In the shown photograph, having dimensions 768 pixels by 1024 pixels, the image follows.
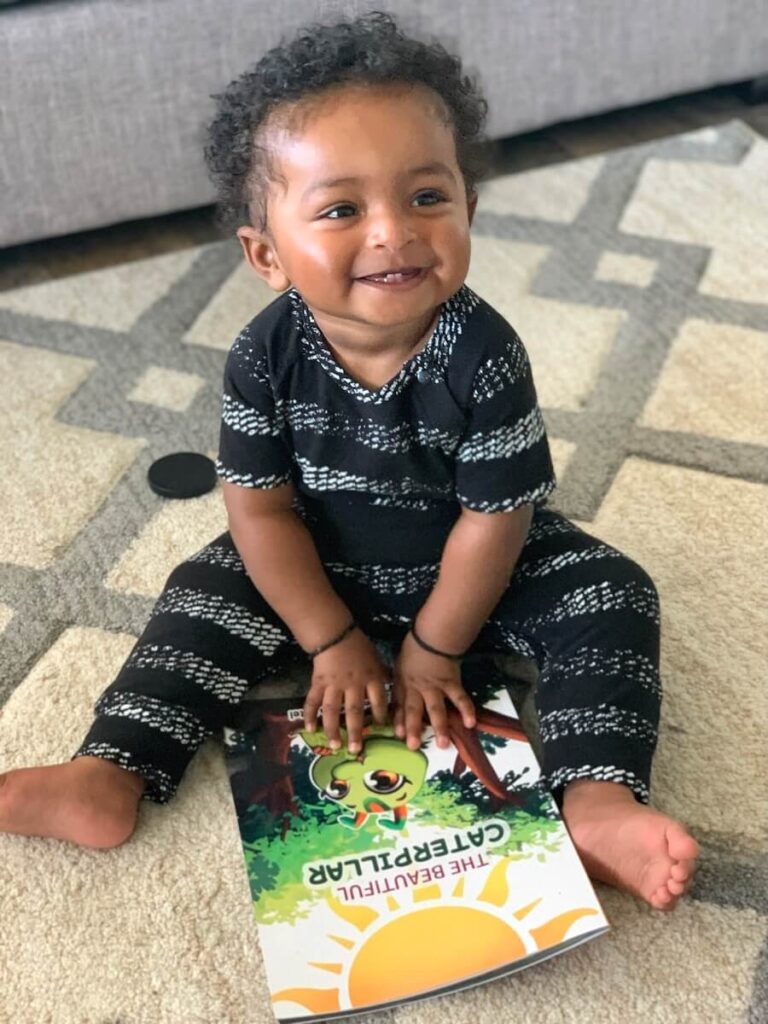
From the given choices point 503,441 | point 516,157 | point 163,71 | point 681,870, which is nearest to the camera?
point 681,870

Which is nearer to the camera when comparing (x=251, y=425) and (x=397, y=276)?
(x=397, y=276)

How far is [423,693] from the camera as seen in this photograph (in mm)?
903

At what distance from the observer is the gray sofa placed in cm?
137

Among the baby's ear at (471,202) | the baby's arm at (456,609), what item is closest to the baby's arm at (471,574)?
the baby's arm at (456,609)

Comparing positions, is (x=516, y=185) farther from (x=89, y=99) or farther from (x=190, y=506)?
(x=190, y=506)

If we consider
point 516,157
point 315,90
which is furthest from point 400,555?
point 516,157

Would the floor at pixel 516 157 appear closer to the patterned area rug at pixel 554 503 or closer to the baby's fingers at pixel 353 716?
the patterned area rug at pixel 554 503

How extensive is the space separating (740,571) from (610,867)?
35 centimetres

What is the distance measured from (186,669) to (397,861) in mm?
212

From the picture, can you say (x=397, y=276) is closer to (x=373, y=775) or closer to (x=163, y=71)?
(x=373, y=775)

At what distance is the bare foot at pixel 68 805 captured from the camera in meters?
0.82

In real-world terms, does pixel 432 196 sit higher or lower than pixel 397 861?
higher

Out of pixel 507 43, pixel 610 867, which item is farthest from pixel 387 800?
pixel 507 43

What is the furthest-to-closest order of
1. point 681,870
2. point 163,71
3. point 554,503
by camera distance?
point 163,71, point 554,503, point 681,870
